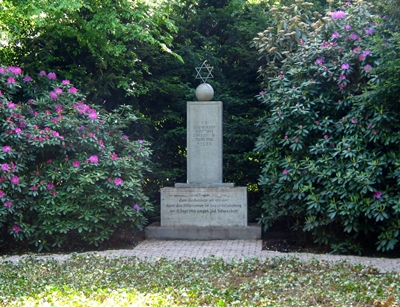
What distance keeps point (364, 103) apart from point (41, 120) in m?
4.85

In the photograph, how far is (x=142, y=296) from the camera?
16.8 ft

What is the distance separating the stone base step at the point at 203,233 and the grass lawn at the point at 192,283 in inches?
91.3

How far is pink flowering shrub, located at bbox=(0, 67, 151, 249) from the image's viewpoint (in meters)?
8.34

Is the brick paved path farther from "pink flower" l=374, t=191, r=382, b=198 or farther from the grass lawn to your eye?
"pink flower" l=374, t=191, r=382, b=198

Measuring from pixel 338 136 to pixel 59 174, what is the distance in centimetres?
424

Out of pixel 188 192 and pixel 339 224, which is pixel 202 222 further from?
pixel 339 224

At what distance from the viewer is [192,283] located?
5.79 metres

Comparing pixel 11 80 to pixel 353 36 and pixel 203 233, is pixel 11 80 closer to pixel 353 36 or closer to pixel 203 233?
pixel 203 233

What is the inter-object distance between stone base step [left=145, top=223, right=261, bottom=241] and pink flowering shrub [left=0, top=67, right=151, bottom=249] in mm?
627

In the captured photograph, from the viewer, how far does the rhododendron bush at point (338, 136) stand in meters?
7.95

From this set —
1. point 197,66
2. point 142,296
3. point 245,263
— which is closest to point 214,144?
point 197,66

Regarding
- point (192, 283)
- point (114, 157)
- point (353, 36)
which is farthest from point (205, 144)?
point (192, 283)

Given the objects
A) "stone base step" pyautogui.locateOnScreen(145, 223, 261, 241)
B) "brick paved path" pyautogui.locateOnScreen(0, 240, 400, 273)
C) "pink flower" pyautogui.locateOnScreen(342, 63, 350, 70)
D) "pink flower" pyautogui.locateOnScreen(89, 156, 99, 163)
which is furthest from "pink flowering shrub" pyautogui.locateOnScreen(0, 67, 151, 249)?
"pink flower" pyautogui.locateOnScreen(342, 63, 350, 70)

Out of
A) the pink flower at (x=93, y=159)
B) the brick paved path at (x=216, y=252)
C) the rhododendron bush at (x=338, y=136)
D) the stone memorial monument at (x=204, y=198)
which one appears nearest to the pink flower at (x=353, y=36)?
the rhododendron bush at (x=338, y=136)
